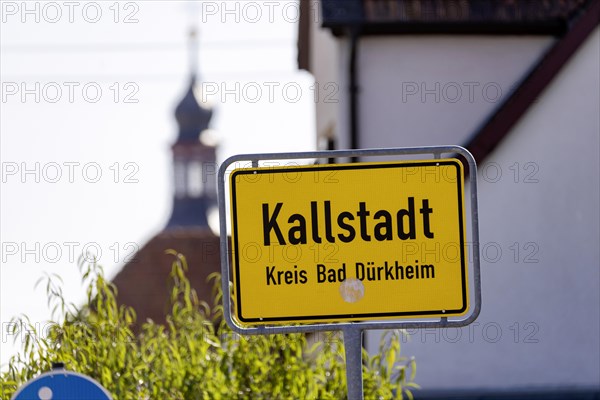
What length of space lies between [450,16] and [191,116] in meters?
74.8

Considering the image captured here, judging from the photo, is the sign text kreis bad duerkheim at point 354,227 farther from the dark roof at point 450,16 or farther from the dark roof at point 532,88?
the dark roof at point 450,16

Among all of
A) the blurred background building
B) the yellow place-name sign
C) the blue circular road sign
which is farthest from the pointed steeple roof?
the yellow place-name sign

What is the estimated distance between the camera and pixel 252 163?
4293mm

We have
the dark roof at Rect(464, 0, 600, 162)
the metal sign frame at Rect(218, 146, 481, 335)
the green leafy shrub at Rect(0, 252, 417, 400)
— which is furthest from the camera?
the dark roof at Rect(464, 0, 600, 162)

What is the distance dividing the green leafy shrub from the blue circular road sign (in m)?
1.71

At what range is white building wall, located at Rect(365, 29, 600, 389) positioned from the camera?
11578mm

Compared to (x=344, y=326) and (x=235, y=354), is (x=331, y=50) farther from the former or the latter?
(x=344, y=326)

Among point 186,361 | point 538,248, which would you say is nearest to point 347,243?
point 186,361

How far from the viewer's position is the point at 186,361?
8.09 metres

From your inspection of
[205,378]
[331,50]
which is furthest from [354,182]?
[331,50]

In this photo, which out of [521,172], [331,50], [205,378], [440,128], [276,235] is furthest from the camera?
[331,50]

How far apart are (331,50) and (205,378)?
6.43 meters

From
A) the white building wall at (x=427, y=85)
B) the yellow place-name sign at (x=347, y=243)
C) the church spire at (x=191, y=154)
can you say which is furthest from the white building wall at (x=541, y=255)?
the church spire at (x=191, y=154)

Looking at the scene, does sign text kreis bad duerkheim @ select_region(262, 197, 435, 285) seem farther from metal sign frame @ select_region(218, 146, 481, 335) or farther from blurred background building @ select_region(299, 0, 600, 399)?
blurred background building @ select_region(299, 0, 600, 399)
